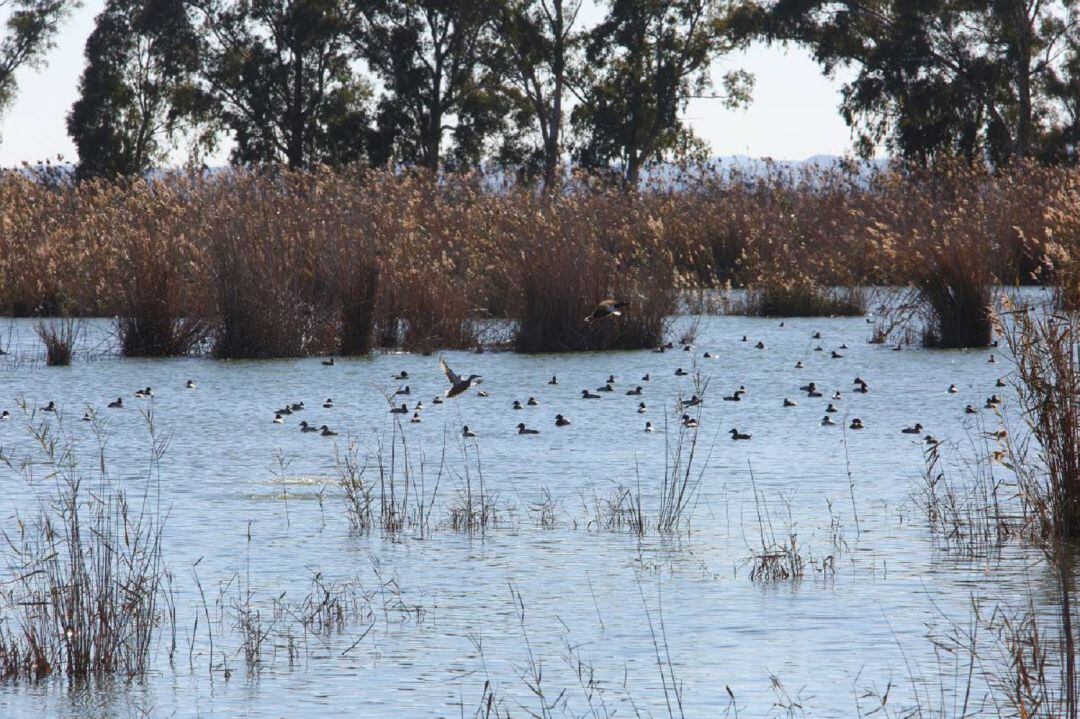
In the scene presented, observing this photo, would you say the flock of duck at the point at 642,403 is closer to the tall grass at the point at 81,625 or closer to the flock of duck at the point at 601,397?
the flock of duck at the point at 601,397

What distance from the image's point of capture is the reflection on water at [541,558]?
5477mm

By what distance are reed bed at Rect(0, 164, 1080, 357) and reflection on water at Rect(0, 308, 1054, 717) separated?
3.11 m

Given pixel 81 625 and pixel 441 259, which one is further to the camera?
pixel 441 259

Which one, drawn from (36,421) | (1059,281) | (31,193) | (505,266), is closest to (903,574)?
(1059,281)

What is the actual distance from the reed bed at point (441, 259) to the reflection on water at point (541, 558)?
3.11 meters

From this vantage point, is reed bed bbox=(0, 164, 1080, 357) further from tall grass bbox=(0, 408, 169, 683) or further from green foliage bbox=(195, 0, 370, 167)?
green foliage bbox=(195, 0, 370, 167)

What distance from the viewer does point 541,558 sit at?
760 centimetres

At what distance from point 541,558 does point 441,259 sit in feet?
45.2

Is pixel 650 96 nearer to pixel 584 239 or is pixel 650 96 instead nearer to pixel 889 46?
pixel 889 46

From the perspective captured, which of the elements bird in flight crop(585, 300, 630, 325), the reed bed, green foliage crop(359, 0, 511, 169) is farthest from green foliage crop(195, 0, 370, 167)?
bird in flight crop(585, 300, 630, 325)

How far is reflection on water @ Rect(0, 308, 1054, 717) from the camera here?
5.48 meters

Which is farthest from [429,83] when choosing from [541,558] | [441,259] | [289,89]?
[541,558]

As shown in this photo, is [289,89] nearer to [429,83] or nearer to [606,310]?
[429,83]

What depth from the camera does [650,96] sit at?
151 ft
